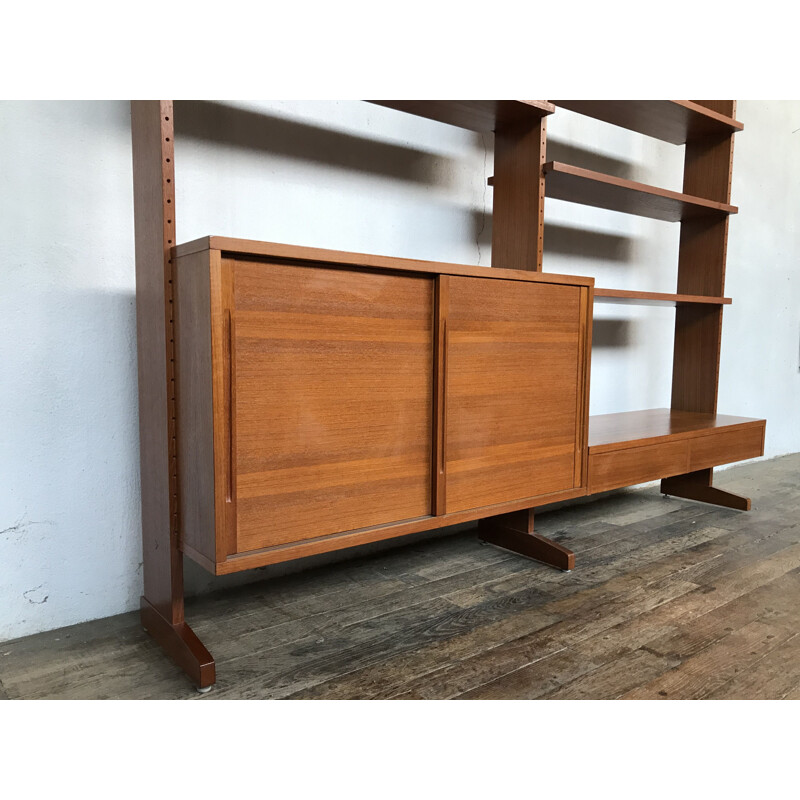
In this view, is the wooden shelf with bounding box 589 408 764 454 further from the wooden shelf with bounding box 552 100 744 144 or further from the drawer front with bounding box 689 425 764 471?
the wooden shelf with bounding box 552 100 744 144

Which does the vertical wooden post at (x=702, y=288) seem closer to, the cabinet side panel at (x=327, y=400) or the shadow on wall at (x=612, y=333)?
the shadow on wall at (x=612, y=333)

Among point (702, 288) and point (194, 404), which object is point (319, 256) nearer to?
point (194, 404)

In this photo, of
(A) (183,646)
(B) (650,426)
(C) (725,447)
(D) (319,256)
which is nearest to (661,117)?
Answer: (B) (650,426)

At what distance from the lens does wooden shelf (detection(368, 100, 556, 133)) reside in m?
1.73

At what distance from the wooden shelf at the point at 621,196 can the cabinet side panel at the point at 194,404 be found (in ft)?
3.62

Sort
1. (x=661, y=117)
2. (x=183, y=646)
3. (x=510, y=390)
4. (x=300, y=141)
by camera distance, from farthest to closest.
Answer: (x=661, y=117), (x=300, y=141), (x=510, y=390), (x=183, y=646)

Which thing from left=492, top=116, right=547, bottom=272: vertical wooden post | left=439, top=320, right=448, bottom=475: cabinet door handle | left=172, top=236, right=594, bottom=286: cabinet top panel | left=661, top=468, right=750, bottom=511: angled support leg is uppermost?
left=492, top=116, right=547, bottom=272: vertical wooden post

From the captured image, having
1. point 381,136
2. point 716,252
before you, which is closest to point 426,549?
point 381,136

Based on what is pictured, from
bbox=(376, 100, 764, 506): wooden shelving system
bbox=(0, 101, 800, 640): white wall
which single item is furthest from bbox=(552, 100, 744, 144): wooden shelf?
bbox=(0, 101, 800, 640): white wall

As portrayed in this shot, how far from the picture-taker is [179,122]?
1.57m

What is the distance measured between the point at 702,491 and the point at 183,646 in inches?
83.7

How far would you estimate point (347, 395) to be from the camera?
136 cm

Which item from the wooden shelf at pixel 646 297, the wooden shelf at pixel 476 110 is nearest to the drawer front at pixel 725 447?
the wooden shelf at pixel 646 297

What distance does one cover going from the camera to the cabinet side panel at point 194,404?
1198 mm
